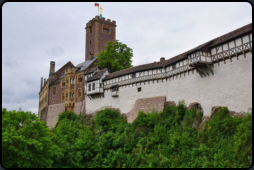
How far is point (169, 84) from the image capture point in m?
28.2

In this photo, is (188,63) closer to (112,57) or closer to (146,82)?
(146,82)

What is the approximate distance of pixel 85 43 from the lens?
182 feet

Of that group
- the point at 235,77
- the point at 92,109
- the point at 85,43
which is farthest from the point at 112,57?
the point at 235,77

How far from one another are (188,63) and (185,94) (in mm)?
3585

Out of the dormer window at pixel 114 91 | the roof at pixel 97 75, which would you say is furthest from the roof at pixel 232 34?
the roof at pixel 97 75

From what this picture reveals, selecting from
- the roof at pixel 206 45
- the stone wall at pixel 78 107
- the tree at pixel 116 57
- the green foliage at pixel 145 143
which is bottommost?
the green foliage at pixel 145 143

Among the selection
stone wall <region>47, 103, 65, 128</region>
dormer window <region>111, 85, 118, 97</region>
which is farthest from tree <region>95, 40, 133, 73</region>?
stone wall <region>47, 103, 65, 128</region>

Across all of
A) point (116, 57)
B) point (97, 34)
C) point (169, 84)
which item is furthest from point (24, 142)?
point (97, 34)

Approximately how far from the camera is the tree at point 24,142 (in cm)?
1938

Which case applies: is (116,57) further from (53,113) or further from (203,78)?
(203,78)

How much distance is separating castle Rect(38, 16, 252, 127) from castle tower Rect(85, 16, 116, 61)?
29.3ft

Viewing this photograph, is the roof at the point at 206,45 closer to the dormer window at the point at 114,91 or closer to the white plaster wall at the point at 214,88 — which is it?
the white plaster wall at the point at 214,88

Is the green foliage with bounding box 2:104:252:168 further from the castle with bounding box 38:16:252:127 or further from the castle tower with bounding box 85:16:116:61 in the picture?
the castle tower with bounding box 85:16:116:61

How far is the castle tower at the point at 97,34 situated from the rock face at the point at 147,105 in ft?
74.9
